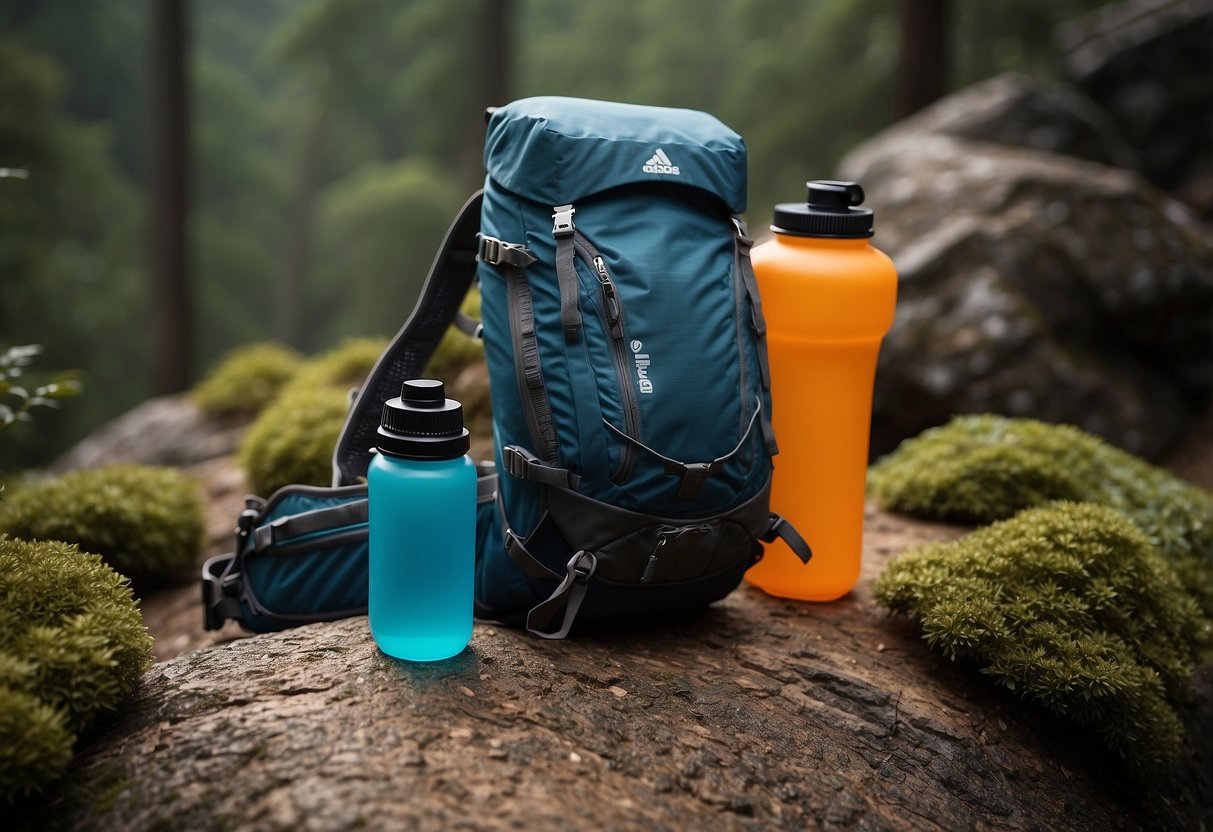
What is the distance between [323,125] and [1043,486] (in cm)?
1881

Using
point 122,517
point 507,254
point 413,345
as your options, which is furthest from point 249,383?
point 507,254

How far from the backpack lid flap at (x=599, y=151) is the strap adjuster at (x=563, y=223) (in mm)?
35

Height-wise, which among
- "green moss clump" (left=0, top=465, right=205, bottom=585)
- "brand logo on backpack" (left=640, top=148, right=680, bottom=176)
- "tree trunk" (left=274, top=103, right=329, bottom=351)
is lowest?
"tree trunk" (left=274, top=103, right=329, bottom=351)

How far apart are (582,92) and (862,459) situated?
17261 millimetres

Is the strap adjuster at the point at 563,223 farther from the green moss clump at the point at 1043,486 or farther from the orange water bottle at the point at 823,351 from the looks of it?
the green moss clump at the point at 1043,486

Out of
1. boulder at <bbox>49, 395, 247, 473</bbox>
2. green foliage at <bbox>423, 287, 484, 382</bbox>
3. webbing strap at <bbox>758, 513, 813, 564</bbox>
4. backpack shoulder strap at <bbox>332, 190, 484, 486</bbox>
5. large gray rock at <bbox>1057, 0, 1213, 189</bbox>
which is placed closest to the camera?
webbing strap at <bbox>758, 513, 813, 564</bbox>

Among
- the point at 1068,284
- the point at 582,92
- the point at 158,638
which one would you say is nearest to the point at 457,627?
the point at 158,638

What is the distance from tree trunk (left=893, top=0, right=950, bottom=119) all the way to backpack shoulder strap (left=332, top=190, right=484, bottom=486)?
21.3 ft

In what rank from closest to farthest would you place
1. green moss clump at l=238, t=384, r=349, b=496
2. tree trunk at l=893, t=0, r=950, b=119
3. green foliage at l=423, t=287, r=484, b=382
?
green moss clump at l=238, t=384, r=349, b=496, green foliage at l=423, t=287, r=484, b=382, tree trunk at l=893, t=0, r=950, b=119

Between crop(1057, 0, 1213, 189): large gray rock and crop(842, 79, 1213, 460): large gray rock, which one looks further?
crop(1057, 0, 1213, 189): large gray rock

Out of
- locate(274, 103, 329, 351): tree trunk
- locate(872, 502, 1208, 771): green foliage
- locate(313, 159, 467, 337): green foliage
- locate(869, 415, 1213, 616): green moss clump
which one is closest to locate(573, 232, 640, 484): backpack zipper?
locate(872, 502, 1208, 771): green foliage

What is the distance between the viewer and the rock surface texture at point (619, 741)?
1938mm

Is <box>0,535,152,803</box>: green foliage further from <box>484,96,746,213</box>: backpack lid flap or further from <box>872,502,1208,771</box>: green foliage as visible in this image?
<box>872,502,1208,771</box>: green foliage

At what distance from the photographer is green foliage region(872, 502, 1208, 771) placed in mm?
2779
